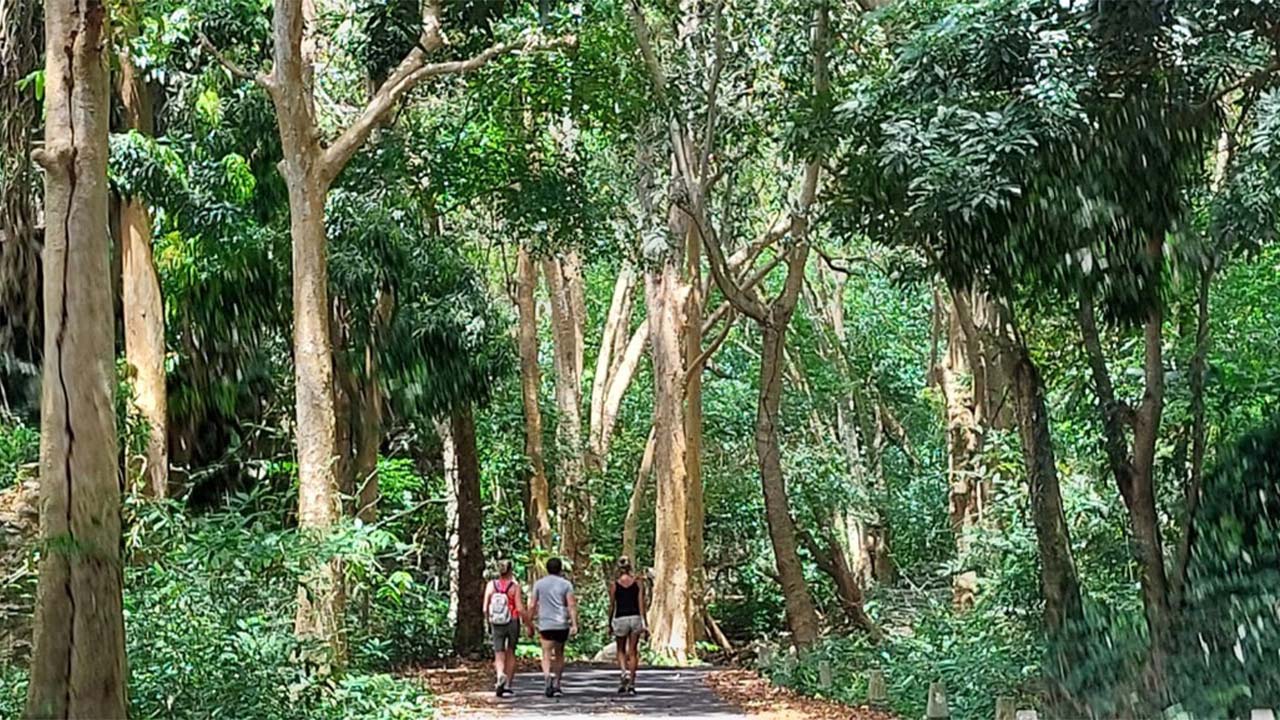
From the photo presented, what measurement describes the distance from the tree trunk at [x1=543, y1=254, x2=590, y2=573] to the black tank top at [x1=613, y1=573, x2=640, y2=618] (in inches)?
504

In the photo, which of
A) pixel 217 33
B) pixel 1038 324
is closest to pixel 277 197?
pixel 217 33

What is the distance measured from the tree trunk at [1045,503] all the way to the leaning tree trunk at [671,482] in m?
12.2

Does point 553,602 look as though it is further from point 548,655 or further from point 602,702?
point 602,702

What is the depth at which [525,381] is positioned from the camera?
3072 centimetres

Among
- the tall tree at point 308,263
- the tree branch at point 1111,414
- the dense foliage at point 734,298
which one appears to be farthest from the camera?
the tall tree at point 308,263

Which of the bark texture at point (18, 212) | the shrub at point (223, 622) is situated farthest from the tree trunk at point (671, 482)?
the shrub at point (223, 622)

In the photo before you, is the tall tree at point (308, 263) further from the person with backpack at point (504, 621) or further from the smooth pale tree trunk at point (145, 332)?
the person with backpack at point (504, 621)

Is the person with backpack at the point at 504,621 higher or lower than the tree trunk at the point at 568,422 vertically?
lower

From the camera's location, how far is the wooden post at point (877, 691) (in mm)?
16281

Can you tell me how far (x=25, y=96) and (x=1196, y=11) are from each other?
11465 millimetres

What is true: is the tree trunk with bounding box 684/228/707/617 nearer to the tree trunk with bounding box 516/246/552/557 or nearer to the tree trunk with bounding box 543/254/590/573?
the tree trunk with bounding box 516/246/552/557

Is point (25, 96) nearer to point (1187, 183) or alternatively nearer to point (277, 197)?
point (277, 197)

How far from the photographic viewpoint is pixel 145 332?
1791 cm

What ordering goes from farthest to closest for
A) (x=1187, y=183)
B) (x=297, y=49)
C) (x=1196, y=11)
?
(x=297, y=49)
(x=1187, y=183)
(x=1196, y=11)
